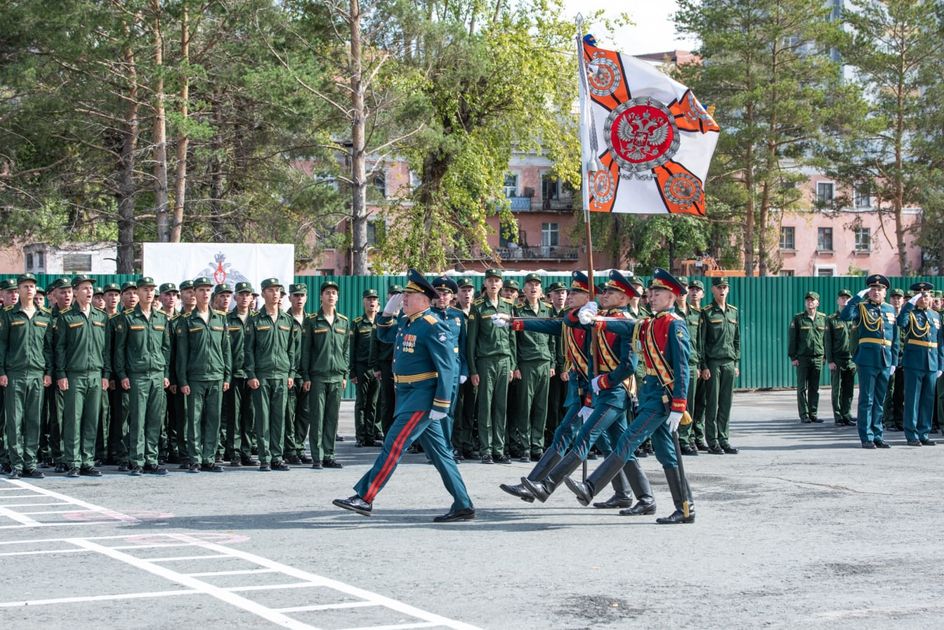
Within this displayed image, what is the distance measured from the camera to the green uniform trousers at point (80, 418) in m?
13.2

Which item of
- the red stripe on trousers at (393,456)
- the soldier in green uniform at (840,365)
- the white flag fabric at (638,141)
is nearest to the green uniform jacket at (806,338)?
the soldier in green uniform at (840,365)

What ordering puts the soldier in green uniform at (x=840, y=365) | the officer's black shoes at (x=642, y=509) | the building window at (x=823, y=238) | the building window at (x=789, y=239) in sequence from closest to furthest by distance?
the officer's black shoes at (x=642, y=509) < the soldier in green uniform at (x=840, y=365) < the building window at (x=789, y=239) < the building window at (x=823, y=238)

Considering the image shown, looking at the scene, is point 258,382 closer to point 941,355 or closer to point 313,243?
point 941,355

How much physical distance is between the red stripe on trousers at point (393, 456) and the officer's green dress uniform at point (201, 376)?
392 centimetres

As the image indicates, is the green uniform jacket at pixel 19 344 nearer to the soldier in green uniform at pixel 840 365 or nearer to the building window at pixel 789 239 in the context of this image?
the soldier in green uniform at pixel 840 365

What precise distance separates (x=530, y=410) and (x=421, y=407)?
4835mm

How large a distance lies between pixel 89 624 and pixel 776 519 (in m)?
5.94

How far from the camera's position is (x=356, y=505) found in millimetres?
10258

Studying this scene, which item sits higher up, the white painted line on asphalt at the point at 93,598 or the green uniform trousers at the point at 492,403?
the green uniform trousers at the point at 492,403

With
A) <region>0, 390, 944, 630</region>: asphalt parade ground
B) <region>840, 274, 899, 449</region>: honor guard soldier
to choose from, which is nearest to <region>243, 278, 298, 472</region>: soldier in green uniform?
<region>0, 390, 944, 630</region>: asphalt parade ground

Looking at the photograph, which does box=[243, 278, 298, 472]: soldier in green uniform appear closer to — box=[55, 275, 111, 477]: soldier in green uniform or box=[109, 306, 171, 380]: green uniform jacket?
box=[109, 306, 171, 380]: green uniform jacket

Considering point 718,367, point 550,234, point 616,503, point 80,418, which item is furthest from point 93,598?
point 550,234

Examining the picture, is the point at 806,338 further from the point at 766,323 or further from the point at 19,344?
the point at 19,344

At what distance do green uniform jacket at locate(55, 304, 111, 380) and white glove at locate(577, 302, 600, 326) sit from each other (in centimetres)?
560
